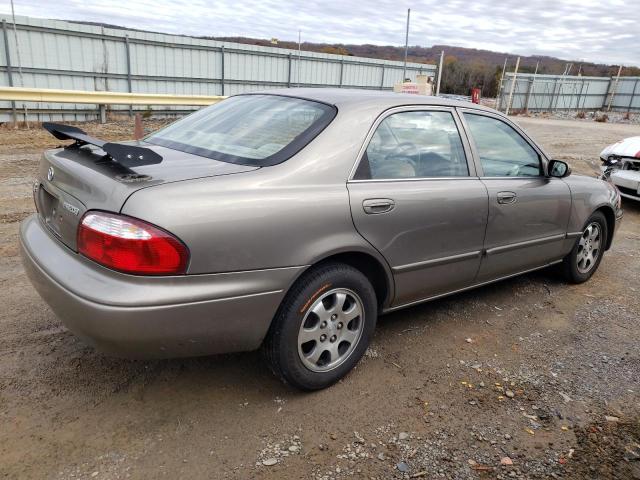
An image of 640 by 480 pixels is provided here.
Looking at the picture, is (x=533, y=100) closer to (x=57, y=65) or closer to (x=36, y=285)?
(x=57, y=65)

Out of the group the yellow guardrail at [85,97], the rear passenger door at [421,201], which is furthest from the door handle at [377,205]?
the yellow guardrail at [85,97]

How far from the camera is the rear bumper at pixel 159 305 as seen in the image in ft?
7.06

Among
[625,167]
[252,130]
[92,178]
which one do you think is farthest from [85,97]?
[625,167]

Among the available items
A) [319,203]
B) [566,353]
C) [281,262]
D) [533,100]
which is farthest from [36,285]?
[533,100]

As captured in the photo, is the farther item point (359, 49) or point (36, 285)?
point (359, 49)

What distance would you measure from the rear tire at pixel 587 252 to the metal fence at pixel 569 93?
26.3 metres

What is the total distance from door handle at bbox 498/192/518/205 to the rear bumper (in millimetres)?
1777

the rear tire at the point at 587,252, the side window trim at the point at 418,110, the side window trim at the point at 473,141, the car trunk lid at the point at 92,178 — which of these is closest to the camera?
the car trunk lid at the point at 92,178

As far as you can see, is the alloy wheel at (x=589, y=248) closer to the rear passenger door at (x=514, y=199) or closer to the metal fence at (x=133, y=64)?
the rear passenger door at (x=514, y=199)

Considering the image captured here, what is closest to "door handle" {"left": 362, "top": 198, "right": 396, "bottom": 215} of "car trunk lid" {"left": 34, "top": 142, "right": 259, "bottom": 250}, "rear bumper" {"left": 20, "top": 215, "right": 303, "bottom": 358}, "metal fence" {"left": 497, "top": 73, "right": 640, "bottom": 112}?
"rear bumper" {"left": 20, "top": 215, "right": 303, "bottom": 358}

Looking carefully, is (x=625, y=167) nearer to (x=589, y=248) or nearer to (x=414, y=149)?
(x=589, y=248)

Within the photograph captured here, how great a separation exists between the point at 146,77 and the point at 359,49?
2952 inches

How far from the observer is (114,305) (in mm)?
2129

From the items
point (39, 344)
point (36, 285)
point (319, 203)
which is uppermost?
point (319, 203)
